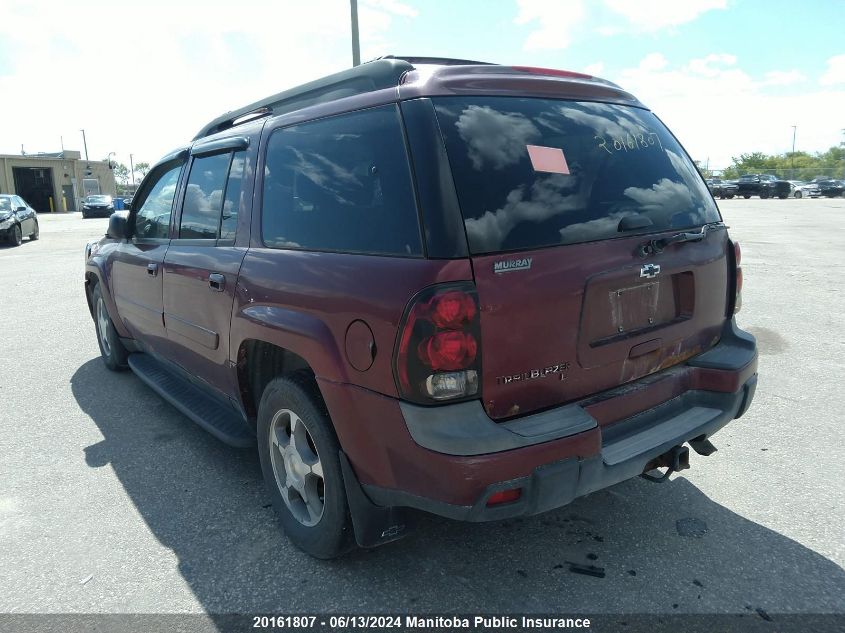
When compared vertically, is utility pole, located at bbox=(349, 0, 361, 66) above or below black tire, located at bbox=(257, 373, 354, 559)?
above

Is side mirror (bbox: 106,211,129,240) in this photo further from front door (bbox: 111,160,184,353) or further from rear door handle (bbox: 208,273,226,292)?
rear door handle (bbox: 208,273,226,292)

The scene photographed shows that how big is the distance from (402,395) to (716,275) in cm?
177

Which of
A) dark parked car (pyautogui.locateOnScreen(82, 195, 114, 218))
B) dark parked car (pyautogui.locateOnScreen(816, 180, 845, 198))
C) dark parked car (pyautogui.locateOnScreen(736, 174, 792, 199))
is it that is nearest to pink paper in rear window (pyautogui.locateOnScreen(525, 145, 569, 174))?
dark parked car (pyautogui.locateOnScreen(82, 195, 114, 218))

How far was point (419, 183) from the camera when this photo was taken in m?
2.30

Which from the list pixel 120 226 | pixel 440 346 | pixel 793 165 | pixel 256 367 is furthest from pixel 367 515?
pixel 793 165

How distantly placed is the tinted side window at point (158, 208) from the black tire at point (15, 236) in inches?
635

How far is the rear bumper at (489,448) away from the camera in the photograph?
7.07ft

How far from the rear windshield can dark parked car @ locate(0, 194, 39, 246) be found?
19188 mm

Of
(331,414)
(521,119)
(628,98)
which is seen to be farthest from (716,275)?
(331,414)

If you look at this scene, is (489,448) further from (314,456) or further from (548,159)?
(548,159)

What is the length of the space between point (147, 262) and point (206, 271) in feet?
3.87

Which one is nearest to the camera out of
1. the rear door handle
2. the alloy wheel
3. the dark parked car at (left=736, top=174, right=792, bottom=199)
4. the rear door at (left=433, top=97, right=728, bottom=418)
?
the rear door at (left=433, top=97, right=728, bottom=418)

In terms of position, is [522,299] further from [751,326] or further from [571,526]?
[751,326]

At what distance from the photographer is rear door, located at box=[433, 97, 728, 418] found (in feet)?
7.50
